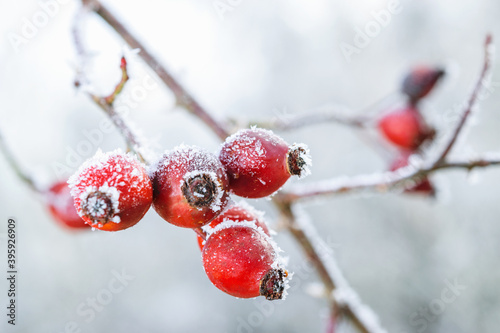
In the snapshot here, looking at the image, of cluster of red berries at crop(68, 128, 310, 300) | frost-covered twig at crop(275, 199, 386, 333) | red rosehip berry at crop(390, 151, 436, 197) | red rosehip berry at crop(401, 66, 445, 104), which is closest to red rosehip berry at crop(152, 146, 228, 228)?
cluster of red berries at crop(68, 128, 310, 300)

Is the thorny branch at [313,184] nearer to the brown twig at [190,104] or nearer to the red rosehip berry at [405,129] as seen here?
the brown twig at [190,104]

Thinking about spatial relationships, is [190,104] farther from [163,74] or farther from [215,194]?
[215,194]

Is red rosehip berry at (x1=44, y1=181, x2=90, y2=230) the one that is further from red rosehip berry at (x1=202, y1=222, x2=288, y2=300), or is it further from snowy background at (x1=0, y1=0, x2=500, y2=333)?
snowy background at (x1=0, y1=0, x2=500, y2=333)

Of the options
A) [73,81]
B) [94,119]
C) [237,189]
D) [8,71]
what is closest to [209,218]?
[237,189]

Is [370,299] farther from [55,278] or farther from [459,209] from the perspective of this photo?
[55,278]

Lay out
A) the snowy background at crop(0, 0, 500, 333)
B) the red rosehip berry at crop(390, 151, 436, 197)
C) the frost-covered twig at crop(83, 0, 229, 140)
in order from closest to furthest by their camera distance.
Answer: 1. the frost-covered twig at crop(83, 0, 229, 140)
2. the red rosehip berry at crop(390, 151, 436, 197)
3. the snowy background at crop(0, 0, 500, 333)

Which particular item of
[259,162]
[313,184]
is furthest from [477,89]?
[259,162]

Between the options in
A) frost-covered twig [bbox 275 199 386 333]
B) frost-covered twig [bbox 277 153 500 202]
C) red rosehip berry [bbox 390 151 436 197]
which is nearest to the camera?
frost-covered twig [bbox 277 153 500 202]
